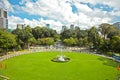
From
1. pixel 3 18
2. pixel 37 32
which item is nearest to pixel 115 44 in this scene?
pixel 37 32

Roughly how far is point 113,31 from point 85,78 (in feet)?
152

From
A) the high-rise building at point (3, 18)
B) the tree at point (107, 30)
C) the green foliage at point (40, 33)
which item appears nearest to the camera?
the tree at point (107, 30)

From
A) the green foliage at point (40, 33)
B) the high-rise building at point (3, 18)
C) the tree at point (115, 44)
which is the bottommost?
the tree at point (115, 44)

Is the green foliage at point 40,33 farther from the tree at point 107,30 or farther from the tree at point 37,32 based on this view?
the tree at point 107,30

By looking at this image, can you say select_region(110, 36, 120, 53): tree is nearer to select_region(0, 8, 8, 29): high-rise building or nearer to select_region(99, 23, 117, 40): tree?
select_region(99, 23, 117, 40): tree

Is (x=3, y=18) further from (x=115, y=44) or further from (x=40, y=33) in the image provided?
(x=115, y=44)

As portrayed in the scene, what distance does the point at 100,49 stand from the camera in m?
62.4

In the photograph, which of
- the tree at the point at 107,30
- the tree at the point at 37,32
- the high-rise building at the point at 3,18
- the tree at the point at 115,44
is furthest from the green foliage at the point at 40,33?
the high-rise building at the point at 3,18

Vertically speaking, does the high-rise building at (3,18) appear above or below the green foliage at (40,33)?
above

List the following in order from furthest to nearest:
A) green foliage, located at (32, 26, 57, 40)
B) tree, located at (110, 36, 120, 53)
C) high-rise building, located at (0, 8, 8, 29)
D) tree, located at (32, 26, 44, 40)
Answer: high-rise building, located at (0, 8, 8, 29)
green foliage, located at (32, 26, 57, 40)
tree, located at (32, 26, 44, 40)
tree, located at (110, 36, 120, 53)

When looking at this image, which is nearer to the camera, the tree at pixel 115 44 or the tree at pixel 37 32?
the tree at pixel 115 44

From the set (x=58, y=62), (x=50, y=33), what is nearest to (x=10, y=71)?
(x=58, y=62)

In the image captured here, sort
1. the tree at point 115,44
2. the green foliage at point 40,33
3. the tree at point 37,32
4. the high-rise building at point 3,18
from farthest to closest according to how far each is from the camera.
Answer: the high-rise building at point 3,18, the green foliage at point 40,33, the tree at point 37,32, the tree at point 115,44

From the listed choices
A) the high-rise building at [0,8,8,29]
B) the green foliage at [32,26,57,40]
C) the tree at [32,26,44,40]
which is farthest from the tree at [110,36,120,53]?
the high-rise building at [0,8,8,29]
